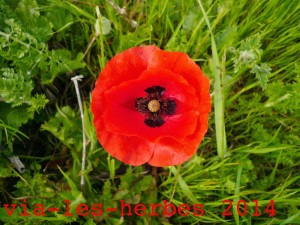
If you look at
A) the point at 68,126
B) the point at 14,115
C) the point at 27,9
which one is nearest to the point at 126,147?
the point at 68,126

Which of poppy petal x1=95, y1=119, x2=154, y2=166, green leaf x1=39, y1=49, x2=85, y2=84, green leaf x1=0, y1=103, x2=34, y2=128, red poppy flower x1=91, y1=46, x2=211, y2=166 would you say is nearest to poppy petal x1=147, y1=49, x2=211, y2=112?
red poppy flower x1=91, y1=46, x2=211, y2=166

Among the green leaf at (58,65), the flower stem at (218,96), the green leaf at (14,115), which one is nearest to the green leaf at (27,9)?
the green leaf at (58,65)

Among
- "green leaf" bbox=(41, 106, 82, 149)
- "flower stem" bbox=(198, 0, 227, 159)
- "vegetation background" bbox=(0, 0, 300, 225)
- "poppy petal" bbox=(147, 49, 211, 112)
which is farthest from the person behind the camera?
"green leaf" bbox=(41, 106, 82, 149)

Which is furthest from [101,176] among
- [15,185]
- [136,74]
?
[136,74]

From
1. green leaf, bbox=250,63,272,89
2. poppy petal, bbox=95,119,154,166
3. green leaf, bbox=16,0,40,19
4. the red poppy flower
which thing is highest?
green leaf, bbox=16,0,40,19

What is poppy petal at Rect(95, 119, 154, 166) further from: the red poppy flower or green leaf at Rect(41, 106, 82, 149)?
green leaf at Rect(41, 106, 82, 149)

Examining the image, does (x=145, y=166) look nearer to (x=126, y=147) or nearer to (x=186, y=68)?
(x=126, y=147)

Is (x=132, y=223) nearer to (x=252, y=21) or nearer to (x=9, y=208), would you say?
(x=9, y=208)
